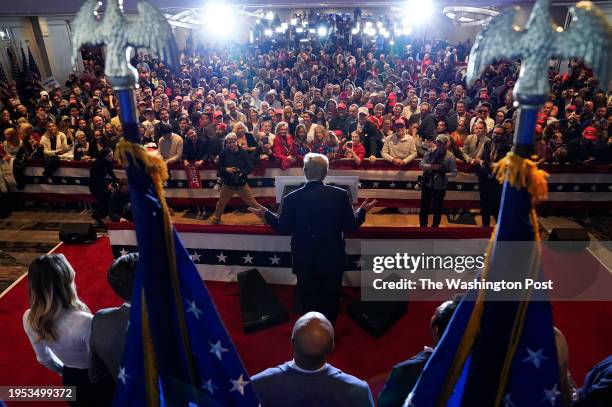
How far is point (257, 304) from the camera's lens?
4812 millimetres

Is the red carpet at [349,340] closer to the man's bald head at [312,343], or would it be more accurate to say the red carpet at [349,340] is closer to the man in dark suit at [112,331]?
the man in dark suit at [112,331]

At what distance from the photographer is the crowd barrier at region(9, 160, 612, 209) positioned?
302 inches

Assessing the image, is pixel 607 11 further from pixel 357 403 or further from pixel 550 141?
pixel 357 403

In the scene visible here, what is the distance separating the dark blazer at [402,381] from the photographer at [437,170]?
4.36 metres

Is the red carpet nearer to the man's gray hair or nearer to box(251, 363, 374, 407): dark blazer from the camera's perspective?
box(251, 363, 374, 407): dark blazer

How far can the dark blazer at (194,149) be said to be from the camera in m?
8.16

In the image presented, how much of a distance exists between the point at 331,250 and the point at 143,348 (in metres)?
2.03

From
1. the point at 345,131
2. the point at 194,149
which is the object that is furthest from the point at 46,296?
the point at 345,131

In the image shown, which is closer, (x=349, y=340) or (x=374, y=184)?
(x=349, y=340)

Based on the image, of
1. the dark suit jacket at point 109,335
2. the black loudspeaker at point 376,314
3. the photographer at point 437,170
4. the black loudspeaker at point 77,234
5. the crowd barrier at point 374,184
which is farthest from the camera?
the crowd barrier at point 374,184

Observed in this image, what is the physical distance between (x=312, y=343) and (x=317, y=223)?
1.64 metres

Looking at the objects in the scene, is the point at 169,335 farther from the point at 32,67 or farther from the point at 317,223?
the point at 32,67

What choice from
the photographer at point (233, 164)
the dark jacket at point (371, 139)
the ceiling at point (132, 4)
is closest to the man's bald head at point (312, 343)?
the photographer at point (233, 164)

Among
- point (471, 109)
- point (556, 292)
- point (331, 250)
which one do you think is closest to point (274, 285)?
point (331, 250)
